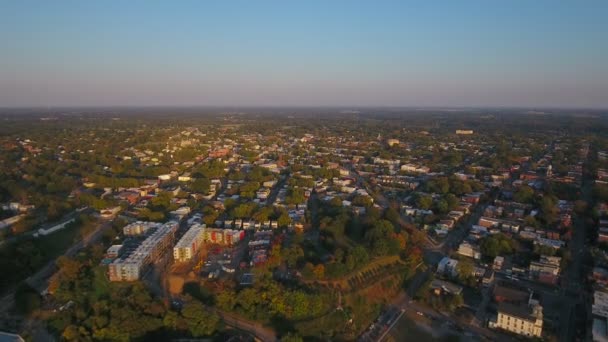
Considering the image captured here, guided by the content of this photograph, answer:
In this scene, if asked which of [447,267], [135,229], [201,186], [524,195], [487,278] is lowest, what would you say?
[487,278]

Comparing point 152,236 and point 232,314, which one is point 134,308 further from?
point 152,236

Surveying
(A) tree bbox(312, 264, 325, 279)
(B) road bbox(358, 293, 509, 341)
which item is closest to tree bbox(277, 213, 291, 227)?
(A) tree bbox(312, 264, 325, 279)

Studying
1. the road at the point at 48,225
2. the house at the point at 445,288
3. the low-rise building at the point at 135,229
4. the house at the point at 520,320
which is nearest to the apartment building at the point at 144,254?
the low-rise building at the point at 135,229

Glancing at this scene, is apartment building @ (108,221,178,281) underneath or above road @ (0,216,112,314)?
above

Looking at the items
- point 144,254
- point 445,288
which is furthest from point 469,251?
point 144,254

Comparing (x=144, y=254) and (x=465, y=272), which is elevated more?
(x=144, y=254)

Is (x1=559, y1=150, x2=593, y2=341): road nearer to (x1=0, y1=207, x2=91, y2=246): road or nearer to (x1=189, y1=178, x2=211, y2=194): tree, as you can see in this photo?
(x1=189, y1=178, x2=211, y2=194): tree

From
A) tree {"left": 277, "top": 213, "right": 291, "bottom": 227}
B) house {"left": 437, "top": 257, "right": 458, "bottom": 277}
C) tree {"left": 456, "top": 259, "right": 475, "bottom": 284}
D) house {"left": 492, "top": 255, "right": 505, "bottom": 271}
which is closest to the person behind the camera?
tree {"left": 456, "top": 259, "right": 475, "bottom": 284}

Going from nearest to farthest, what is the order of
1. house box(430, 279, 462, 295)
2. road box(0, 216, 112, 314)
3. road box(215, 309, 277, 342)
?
1. road box(215, 309, 277, 342)
2. road box(0, 216, 112, 314)
3. house box(430, 279, 462, 295)

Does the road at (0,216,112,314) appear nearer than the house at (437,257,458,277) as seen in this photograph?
Yes

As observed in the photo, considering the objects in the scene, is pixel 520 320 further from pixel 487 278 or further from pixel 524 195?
pixel 524 195

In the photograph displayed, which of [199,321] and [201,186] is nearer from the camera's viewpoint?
[199,321]

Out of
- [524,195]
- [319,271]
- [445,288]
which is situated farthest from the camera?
[524,195]
